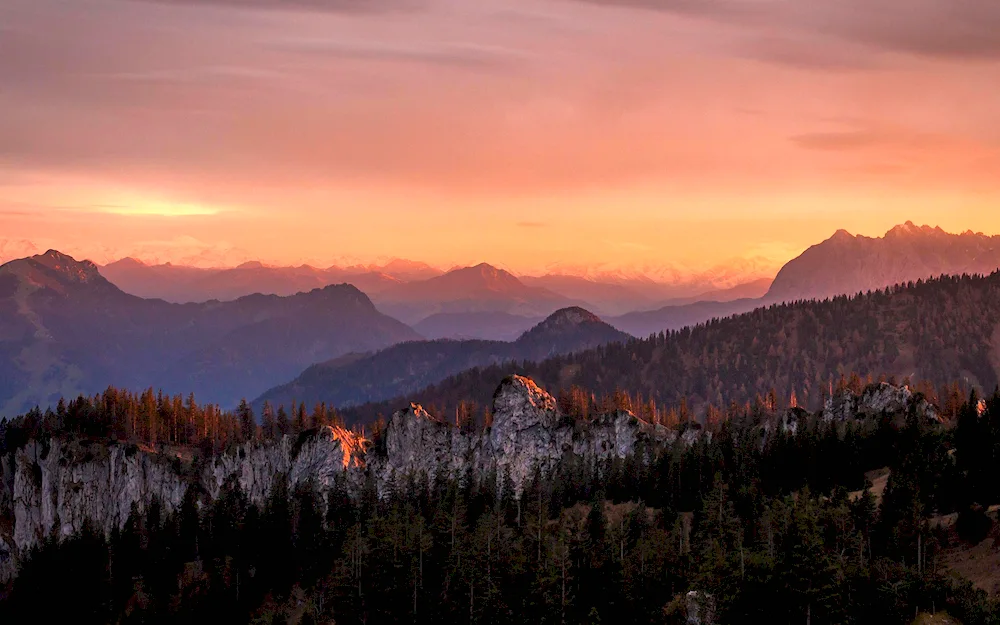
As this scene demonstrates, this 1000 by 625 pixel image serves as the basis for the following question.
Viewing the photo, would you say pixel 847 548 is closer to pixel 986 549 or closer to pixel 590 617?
pixel 986 549

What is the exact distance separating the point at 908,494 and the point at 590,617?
4070 cm

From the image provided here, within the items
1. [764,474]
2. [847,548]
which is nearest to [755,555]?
[847,548]

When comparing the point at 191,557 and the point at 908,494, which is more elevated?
the point at 908,494

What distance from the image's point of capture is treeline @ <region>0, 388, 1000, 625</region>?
10506 cm

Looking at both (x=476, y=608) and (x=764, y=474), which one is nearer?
(x=476, y=608)

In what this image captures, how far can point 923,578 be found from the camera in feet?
316

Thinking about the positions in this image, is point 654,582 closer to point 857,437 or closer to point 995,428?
point 995,428

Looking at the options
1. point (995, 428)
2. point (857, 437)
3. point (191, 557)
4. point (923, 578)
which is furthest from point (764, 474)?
point (191, 557)

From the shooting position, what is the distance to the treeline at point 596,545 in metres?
105

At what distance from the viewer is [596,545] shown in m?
130

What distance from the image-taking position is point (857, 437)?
535 feet

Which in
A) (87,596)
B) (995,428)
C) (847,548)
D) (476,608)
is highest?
(995,428)

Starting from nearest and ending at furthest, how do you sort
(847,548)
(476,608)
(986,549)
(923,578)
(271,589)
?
(923,578), (986,549), (847,548), (476,608), (271,589)

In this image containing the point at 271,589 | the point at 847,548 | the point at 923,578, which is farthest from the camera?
the point at 271,589
